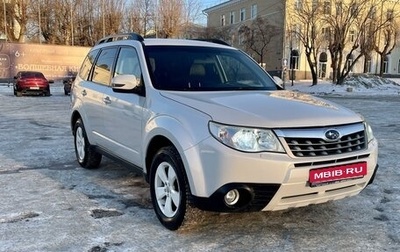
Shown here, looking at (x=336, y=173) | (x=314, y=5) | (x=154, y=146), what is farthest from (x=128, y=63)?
(x=314, y=5)

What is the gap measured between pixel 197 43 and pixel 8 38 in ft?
163

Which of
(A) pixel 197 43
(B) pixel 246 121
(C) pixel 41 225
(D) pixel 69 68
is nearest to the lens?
(B) pixel 246 121

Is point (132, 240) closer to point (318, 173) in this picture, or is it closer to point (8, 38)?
point (318, 173)

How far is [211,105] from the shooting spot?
3848 mm

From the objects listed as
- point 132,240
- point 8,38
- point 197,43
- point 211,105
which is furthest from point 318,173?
point 8,38

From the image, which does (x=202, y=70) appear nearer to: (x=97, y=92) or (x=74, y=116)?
(x=97, y=92)

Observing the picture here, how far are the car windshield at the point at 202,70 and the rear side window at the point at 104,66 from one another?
0.87 metres

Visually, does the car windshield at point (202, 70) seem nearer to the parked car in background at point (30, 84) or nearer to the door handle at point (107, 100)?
the door handle at point (107, 100)

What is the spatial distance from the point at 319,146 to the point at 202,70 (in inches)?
70.8

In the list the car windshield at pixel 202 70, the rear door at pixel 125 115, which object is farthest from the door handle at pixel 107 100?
the car windshield at pixel 202 70

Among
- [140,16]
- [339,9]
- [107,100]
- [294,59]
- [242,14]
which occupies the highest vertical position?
[242,14]

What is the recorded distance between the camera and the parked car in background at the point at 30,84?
25.1 m

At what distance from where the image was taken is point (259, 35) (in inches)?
2157

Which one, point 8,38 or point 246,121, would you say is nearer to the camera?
point 246,121
